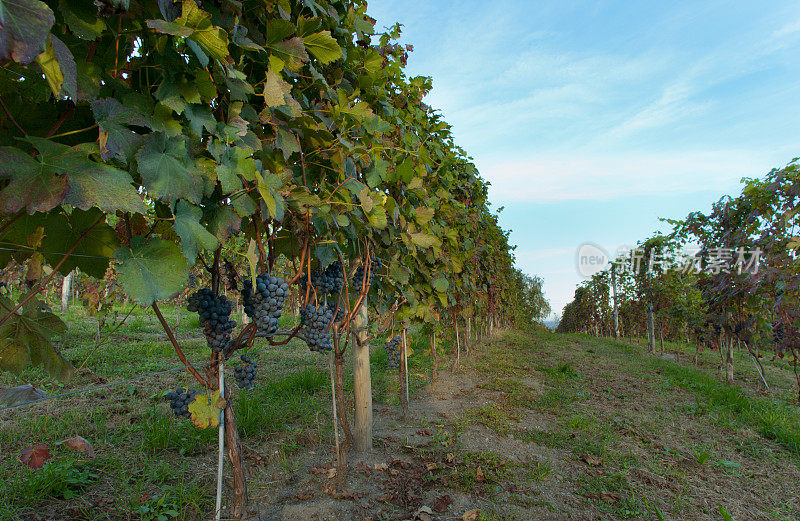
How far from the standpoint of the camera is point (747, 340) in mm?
6531

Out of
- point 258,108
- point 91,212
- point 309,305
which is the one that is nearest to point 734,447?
point 309,305

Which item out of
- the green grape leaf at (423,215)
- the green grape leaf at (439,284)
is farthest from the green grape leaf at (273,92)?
the green grape leaf at (439,284)

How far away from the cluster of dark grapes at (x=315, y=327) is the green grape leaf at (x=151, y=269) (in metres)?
0.90

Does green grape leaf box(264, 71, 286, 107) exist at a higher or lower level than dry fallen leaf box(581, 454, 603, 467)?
higher

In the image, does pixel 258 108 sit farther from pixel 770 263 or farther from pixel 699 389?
pixel 699 389

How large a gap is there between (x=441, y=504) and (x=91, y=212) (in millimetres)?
2276

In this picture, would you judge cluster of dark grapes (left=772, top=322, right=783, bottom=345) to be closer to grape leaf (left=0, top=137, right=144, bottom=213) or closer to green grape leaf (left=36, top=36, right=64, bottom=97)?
grape leaf (left=0, top=137, right=144, bottom=213)

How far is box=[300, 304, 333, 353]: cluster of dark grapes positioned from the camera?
189 centimetres

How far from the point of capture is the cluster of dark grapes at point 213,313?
151 centimetres

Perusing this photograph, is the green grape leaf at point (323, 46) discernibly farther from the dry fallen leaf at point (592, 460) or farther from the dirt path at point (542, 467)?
the dry fallen leaf at point (592, 460)

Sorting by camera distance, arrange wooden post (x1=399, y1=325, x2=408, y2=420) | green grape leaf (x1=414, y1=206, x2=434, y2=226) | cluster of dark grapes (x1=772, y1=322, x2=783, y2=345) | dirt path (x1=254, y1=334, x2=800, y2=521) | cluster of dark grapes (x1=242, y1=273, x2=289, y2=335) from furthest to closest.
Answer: cluster of dark grapes (x1=772, y1=322, x2=783, y2=345), wooden post (x1=399, y1=325, x2=408, y2=420), green grape leaf (x1=414, y1=206, x2=434, y2=226), dirt path (x1=254, y1=334, x2=800, y2=521), cluster of dark grapes (x1=242, y1=273, x2=289, y2=335)

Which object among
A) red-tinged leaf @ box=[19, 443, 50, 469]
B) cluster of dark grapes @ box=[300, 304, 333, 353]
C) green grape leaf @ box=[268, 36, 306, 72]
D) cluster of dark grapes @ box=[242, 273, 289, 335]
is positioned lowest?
red-tinged leaf @ box=[19, 443, 50, 469]

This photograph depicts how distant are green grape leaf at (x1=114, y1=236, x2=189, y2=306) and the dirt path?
1.77 m

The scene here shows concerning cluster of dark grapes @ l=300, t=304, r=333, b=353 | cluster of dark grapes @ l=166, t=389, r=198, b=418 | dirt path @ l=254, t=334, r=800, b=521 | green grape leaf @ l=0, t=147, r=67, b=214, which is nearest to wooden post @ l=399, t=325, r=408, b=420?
dirt path @ l=254, t=334, r=800, b=521
